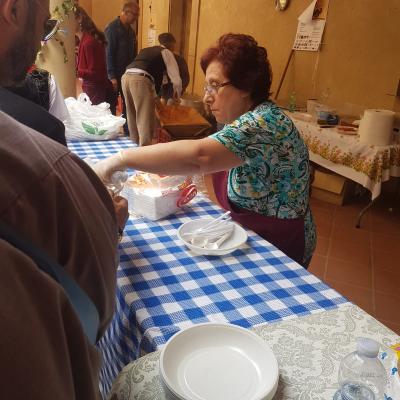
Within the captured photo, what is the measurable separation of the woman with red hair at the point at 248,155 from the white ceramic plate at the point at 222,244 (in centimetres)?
17

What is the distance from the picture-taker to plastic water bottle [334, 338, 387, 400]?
74 centimetres

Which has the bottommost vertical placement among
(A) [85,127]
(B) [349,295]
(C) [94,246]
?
(B) [349,295]

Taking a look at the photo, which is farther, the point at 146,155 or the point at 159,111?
the point at 159,111

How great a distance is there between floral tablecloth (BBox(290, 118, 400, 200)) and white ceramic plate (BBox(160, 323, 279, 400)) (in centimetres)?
284

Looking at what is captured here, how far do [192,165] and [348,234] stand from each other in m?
2.37

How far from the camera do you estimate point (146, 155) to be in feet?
4.82

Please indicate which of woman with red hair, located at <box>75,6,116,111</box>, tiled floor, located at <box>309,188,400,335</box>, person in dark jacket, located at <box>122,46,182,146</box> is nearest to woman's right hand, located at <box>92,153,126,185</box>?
tiled floor, located at <box>309,188,400,335</box>

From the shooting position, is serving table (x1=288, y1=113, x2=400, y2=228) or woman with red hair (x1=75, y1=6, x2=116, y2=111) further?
woman with red hair (x1=75, y1=6, x2=116, y2=111)

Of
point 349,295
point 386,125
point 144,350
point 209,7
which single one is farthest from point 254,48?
point 209,7

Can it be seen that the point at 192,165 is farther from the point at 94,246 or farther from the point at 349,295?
the point at 349,295

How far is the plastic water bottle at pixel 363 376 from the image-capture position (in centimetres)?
74

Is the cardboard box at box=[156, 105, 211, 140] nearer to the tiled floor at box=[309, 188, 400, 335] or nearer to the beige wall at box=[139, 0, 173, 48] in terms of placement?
the tiled floor at box=[309, 188, 400, 335]

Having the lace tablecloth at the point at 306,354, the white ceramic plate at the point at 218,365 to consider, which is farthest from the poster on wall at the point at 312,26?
the white ceramic plate at the point at 218,365

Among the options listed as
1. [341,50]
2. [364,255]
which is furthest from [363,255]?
[341,50]
